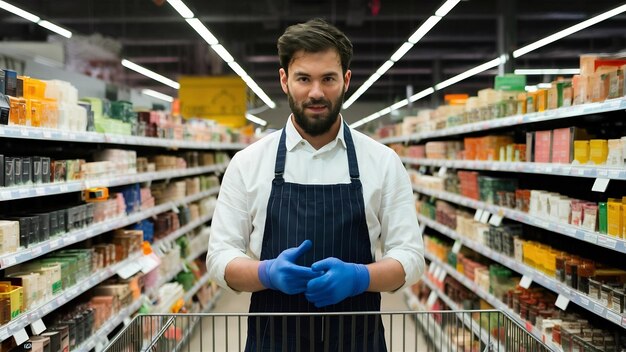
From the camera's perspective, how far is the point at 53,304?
140 inches

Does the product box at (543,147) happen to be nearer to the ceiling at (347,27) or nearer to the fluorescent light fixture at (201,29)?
the ceiling at (347,27)

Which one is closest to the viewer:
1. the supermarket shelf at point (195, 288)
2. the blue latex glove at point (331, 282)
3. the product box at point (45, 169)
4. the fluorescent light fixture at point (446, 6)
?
the blue latex glove at point (331, 282)

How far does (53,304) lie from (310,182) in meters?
2.28

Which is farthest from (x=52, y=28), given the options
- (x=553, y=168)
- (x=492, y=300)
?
(x=553, y=168)

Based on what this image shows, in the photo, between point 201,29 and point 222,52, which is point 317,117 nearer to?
point 201,29

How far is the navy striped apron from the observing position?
1973 mm

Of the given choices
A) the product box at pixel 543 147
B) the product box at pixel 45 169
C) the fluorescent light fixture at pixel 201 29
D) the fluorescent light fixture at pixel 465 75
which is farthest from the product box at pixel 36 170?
the fluorescent light fixture at pixel 465 75

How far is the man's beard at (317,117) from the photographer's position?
194 centimetres

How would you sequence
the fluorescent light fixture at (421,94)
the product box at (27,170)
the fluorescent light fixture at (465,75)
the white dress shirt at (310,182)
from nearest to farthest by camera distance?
1. the white dress shirt at (310,182)
2. the product box at (27,170)
3. the fluorescent light fixture at (465,75)
4. the fluorescent light fixture at (421,94)

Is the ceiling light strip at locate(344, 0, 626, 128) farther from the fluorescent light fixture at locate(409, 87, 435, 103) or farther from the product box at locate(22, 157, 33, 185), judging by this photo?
the product box at locate(22, 157, 33, 185)

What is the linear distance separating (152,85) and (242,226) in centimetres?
2235

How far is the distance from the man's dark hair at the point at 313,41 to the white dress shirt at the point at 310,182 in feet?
0.91

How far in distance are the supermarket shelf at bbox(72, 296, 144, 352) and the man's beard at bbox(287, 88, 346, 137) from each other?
2.69m

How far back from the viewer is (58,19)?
1349cm
